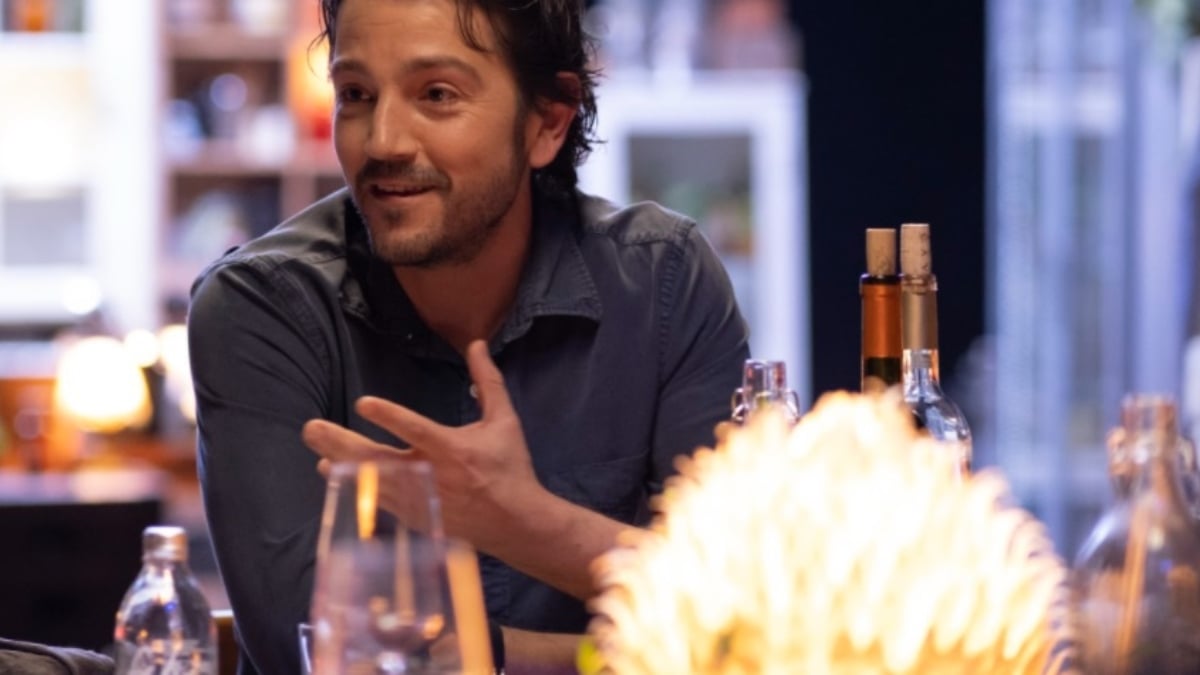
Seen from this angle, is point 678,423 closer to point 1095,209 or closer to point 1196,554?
point 1196,554

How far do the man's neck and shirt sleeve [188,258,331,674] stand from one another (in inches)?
5.0

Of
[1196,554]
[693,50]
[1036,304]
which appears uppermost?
[693,50]

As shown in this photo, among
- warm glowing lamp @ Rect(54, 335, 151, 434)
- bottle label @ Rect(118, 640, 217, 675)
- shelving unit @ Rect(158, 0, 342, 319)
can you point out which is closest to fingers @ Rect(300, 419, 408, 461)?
bottle label @ Rect(118, 640, 217, 675)

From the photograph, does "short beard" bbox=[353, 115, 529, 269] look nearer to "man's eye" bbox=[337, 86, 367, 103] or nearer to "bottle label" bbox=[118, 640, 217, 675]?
"man's eye" bbox=[337, 86, 367, 103]

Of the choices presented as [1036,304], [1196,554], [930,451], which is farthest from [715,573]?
[1036,304]

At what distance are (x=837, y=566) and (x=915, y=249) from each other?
0.59m

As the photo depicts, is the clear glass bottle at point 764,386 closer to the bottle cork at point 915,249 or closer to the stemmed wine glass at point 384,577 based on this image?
the bottle cork at point 915,249

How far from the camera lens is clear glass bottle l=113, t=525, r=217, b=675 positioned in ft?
3.99

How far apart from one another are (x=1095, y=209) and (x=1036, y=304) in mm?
387

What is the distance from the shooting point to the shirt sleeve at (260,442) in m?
1.51

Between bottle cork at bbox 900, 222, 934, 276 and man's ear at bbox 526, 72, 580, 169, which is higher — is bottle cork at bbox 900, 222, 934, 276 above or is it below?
below

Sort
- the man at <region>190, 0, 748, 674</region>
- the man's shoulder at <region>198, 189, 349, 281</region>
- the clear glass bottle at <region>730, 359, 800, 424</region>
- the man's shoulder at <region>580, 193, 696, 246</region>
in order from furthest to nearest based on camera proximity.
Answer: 1. the man's shoulder at <region>580, 193, 696, 246</region>
2. the man's shoulder at <region>198, 189, 349, 281</region>
3. the man at <region>190, 0, 748, 674</region>
4. the clear glass bottle at <region>730, 359, 800, 424</region>

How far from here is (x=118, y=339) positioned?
17.9ft

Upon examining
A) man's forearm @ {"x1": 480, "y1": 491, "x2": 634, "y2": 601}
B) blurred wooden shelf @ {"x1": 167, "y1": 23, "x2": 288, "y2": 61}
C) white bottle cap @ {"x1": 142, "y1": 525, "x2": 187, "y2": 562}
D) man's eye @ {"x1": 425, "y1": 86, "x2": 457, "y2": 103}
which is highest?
blurred wooden shelf @ {"x1": 167, "y1": 23, "x2": 288, "y2": 61}
